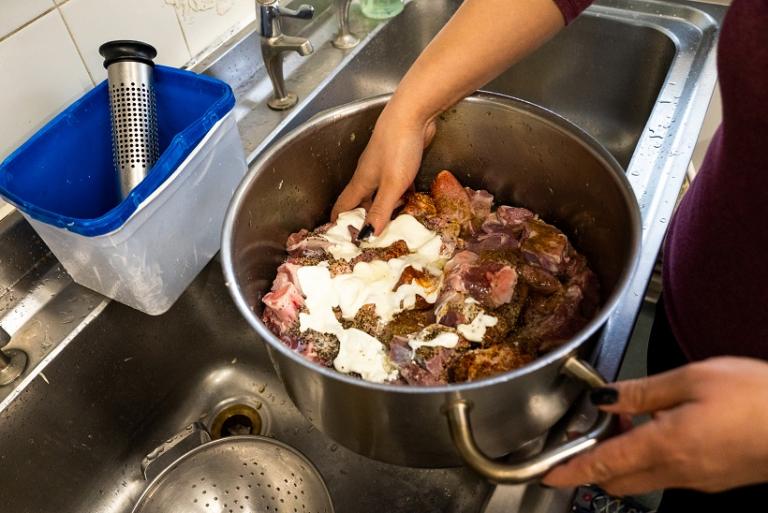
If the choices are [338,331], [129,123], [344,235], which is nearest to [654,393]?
[338,331]

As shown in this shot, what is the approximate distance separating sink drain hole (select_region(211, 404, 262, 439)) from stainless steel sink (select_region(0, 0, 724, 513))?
0.4 inches

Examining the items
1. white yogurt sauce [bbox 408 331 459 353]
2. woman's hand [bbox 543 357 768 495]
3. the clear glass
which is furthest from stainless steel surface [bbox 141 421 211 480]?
the clear glass

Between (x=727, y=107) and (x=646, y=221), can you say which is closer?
(x=727, y=107)

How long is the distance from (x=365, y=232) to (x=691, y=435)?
55 centimetres

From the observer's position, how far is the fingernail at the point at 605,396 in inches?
19.8

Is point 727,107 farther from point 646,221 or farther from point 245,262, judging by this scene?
point 245,262

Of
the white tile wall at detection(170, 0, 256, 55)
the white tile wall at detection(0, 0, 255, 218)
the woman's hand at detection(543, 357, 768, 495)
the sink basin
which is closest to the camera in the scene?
the woman's hand at detection(543, 357, 768, 495)

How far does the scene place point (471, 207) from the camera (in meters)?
0.95

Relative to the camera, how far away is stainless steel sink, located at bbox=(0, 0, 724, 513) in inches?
33.1

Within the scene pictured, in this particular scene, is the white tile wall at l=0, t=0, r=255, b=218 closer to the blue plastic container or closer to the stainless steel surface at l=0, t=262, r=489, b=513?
the blue plastic container

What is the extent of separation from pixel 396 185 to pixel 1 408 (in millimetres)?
622

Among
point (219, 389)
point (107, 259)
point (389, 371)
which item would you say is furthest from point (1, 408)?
point (389, 371)

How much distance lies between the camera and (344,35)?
1303 millimetres

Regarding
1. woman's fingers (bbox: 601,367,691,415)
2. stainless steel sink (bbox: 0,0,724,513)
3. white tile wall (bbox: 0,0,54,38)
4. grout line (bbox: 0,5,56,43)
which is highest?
white tile wall (bbox: 0,0,54,38)
